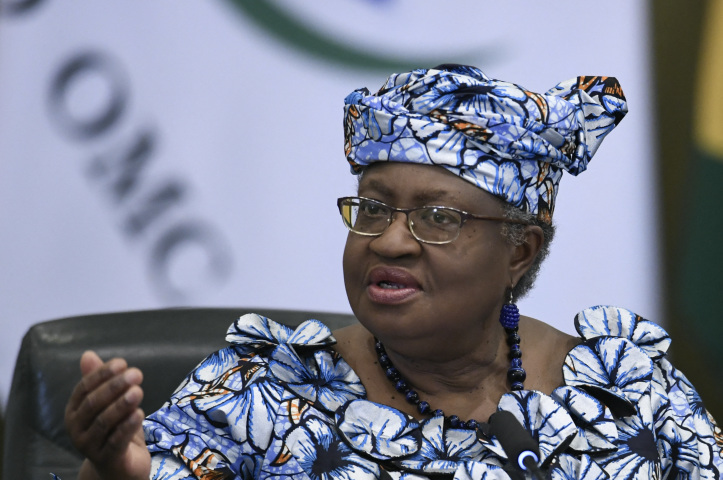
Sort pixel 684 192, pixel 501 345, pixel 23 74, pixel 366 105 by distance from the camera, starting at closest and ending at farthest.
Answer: pixel 366 105 < pixel 501 345 < pixel 23 74 < pixel 684 192

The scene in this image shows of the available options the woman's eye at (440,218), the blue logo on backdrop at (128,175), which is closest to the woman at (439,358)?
the woman's eye at (440,218)

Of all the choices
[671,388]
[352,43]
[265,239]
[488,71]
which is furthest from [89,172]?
[671,388]

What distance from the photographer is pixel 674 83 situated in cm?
307

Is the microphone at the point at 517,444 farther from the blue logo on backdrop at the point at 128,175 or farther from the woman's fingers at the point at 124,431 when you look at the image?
the blue logo on backdrop at the point at 128,175

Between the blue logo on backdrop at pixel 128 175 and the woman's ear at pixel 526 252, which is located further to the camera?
the blue logo on backdrop at pixel 128 175

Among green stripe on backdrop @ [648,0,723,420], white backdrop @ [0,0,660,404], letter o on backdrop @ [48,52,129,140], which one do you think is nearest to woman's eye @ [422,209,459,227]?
white backdrop @ [0,0,660,404]

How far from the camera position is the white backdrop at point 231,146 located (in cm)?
291

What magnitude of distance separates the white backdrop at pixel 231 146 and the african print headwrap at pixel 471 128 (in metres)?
1.49

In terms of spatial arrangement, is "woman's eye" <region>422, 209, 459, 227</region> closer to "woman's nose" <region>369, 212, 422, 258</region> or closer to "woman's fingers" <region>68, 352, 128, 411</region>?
"woman's nose" <region>369, 212, 422, 258</region>

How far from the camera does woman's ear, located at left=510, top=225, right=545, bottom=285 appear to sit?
5.18 ft

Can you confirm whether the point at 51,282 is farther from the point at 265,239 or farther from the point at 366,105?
the point at 366,105

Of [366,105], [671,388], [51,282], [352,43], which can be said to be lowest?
[51,282]

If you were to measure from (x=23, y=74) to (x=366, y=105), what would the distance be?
1911mm

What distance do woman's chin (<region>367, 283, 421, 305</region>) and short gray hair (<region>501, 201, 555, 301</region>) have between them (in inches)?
8.7
